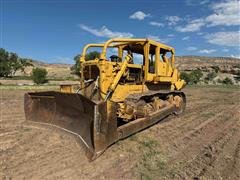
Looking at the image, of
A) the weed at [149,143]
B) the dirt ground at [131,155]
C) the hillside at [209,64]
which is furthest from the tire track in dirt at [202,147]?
the hillside at [209,64]

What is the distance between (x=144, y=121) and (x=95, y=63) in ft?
6.86

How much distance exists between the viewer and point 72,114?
5770 mm

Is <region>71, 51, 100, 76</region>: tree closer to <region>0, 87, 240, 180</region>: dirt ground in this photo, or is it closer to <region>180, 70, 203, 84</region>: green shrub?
<region>0, 87, 240, 180</region>: dirt ground

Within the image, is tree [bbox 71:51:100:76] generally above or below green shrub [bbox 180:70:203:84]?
above

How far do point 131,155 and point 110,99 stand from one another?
1.93 m

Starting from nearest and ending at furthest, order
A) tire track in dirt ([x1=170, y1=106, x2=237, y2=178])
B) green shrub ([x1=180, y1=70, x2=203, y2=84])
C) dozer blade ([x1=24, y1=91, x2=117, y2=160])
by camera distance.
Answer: tire track in dirt ([x1=170, y1=106, x2=237, y2=178]) < dozer blade ([x1=24, y1=91, x2=117, y2=160]) < green shrub ([x1=180, y1=70, x2=203, y2=84])

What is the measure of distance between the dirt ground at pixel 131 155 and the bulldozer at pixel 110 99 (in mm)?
281

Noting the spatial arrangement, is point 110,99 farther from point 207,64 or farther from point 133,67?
point 207,64

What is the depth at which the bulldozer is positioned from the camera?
4785 mm

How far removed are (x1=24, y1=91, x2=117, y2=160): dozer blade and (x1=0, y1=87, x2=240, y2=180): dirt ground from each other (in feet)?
0.74

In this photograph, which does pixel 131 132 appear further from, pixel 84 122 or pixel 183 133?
pixel 183 133

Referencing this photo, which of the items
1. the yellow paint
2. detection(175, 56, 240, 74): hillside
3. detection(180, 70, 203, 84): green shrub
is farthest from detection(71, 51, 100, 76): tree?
detection(175, 56, 240, 74): hillside

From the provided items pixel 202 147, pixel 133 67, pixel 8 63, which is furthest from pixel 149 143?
pixel 8 63

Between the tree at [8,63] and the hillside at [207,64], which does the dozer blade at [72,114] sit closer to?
the tree at [8,63]
